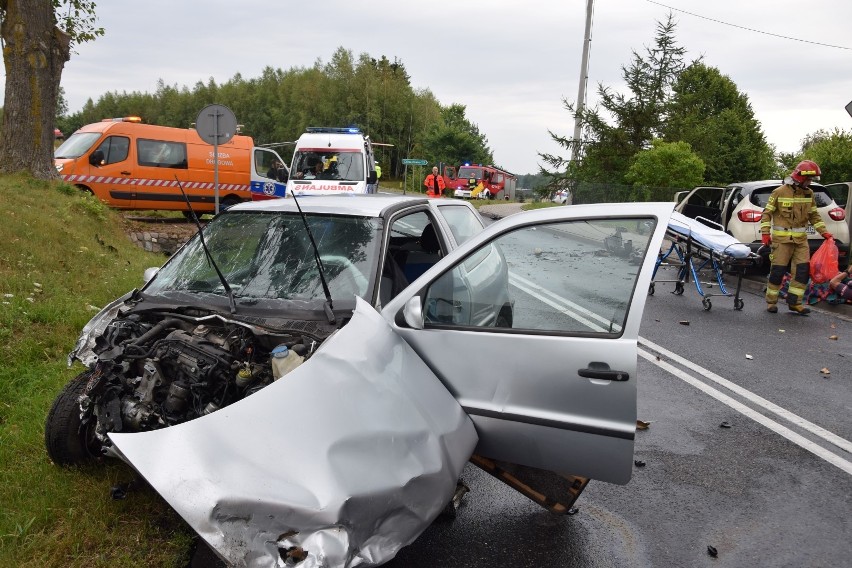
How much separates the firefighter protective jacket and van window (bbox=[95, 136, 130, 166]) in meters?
14.7

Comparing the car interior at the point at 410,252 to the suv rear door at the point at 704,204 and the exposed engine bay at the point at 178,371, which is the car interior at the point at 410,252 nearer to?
the exposed engine bay at the point at 178,371

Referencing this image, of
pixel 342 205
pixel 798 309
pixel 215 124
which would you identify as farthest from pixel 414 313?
pixel 798 309

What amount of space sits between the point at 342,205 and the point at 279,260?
0.61 meters

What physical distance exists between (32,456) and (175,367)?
1485 mm

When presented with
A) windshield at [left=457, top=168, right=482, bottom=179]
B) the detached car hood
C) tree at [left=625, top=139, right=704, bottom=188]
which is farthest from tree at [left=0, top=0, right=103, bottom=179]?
windshield at [left=457, top=168, right=482, bottom=179]

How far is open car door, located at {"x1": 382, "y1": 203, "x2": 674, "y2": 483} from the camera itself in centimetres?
299

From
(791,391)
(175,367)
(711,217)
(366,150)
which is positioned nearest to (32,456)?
(175,367)

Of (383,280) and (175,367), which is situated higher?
(383,280)

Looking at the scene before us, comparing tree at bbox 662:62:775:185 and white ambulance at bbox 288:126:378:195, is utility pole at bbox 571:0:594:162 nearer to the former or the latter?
tree at bbox 662:62:775:185

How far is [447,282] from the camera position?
340 centimetres

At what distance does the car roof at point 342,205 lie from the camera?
14.3ft

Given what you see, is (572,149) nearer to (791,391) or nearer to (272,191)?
(272,191)

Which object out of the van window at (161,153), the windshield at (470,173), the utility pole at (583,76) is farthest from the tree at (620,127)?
the windshield at (470,173)

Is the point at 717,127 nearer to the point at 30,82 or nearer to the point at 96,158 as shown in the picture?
the point at 96,158
